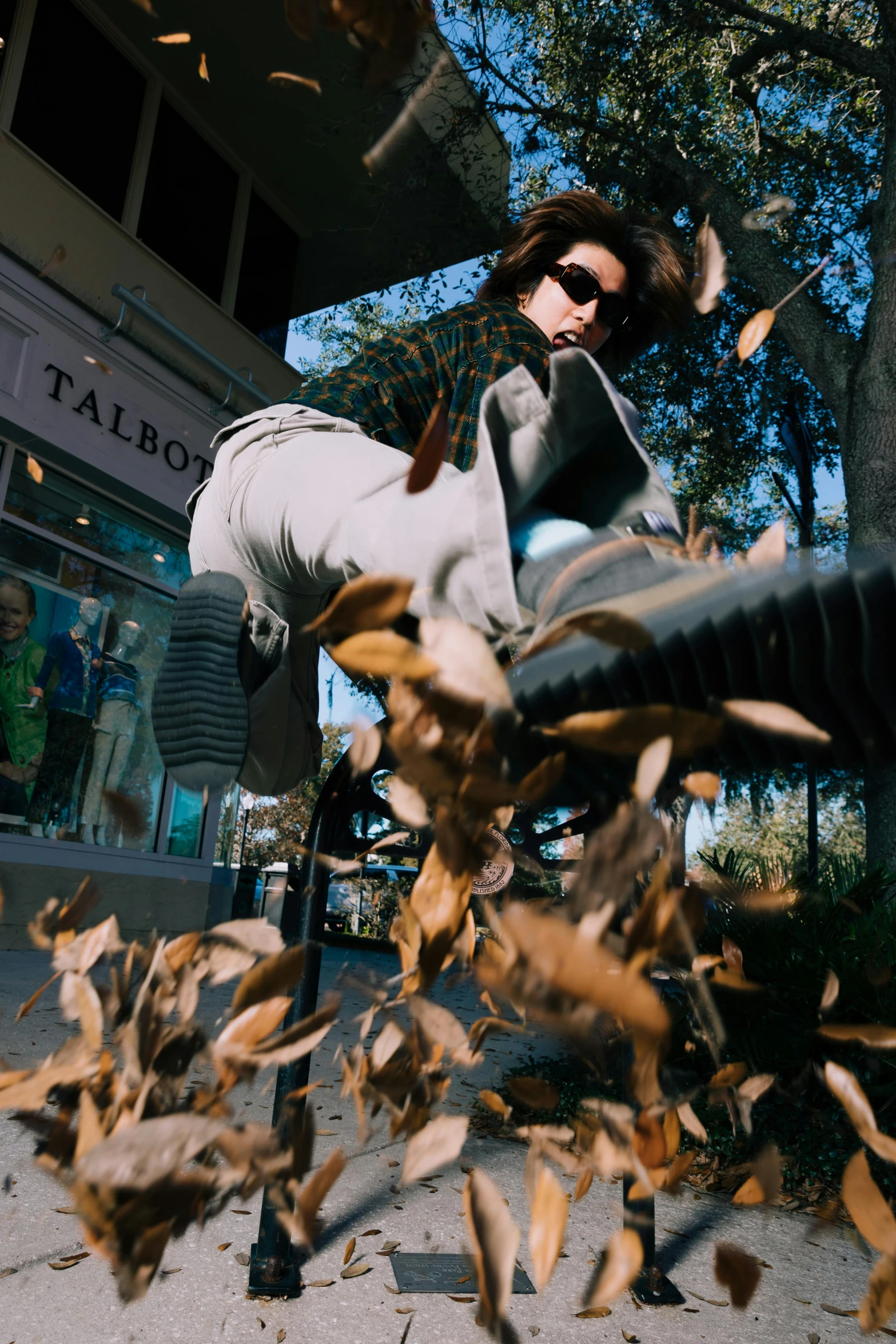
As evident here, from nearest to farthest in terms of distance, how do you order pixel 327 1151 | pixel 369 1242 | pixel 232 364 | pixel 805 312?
pixel 369 1242 → pixel 327 1151 → pixel 805 312 → pixel 232 364

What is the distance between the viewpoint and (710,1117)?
274 cm

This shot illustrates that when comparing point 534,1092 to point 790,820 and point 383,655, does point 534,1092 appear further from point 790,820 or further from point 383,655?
point 790,820

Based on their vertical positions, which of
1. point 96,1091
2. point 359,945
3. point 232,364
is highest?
point 232,364

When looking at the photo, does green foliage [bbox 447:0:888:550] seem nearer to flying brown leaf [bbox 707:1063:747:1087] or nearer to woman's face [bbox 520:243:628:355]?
woman's face [bbox 520:243:628:355]

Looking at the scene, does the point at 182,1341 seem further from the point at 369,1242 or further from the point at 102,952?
the point at 102,952

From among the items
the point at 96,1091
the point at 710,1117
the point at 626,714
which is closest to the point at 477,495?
the point at 626,714

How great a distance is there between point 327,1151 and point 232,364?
6.49 metres

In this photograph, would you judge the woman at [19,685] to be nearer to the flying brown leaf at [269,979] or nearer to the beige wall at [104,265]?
the beige wall at [104,265]

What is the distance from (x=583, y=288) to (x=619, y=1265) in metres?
1.76

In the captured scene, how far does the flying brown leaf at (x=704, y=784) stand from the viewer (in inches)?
34.3

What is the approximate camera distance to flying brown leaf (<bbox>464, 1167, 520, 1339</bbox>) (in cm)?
64

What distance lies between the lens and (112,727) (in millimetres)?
6199

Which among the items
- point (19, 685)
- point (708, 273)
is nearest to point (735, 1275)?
point (708, 273)

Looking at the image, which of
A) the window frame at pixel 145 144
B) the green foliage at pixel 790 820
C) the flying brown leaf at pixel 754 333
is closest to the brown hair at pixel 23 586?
the window frame at pixel 145 144
